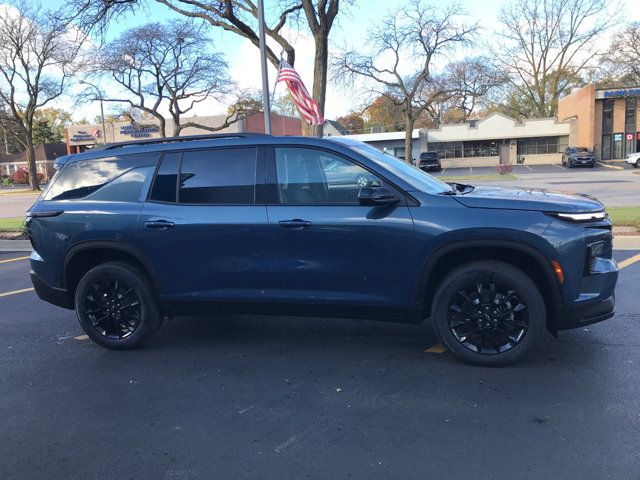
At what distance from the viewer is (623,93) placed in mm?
47250

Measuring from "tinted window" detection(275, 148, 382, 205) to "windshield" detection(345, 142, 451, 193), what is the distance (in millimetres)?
194

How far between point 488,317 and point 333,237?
134 cm

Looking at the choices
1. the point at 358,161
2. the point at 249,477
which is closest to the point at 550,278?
the point at 358,161

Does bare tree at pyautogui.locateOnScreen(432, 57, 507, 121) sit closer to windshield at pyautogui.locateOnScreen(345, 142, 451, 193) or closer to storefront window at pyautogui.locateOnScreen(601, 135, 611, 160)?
storefront window at pyautogui.locateOnScreen(601, 135, 611, 160)

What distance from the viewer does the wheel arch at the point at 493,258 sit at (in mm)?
3883

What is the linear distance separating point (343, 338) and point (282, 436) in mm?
1820

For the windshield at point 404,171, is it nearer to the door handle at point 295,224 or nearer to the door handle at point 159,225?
the door handle at point 295,224

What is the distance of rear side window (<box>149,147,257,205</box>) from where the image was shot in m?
4.51

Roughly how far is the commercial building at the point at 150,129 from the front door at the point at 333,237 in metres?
44.3

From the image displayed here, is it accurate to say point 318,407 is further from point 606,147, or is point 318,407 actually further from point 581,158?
point 606,147

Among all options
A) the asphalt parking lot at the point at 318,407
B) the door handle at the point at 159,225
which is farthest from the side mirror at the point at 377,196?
the door handle at the point at 159,225

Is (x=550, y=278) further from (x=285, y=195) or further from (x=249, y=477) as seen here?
(x=249, y=477)

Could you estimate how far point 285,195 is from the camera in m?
4.38

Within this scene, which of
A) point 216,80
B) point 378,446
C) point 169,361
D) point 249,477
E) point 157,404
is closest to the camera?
point 249,477
